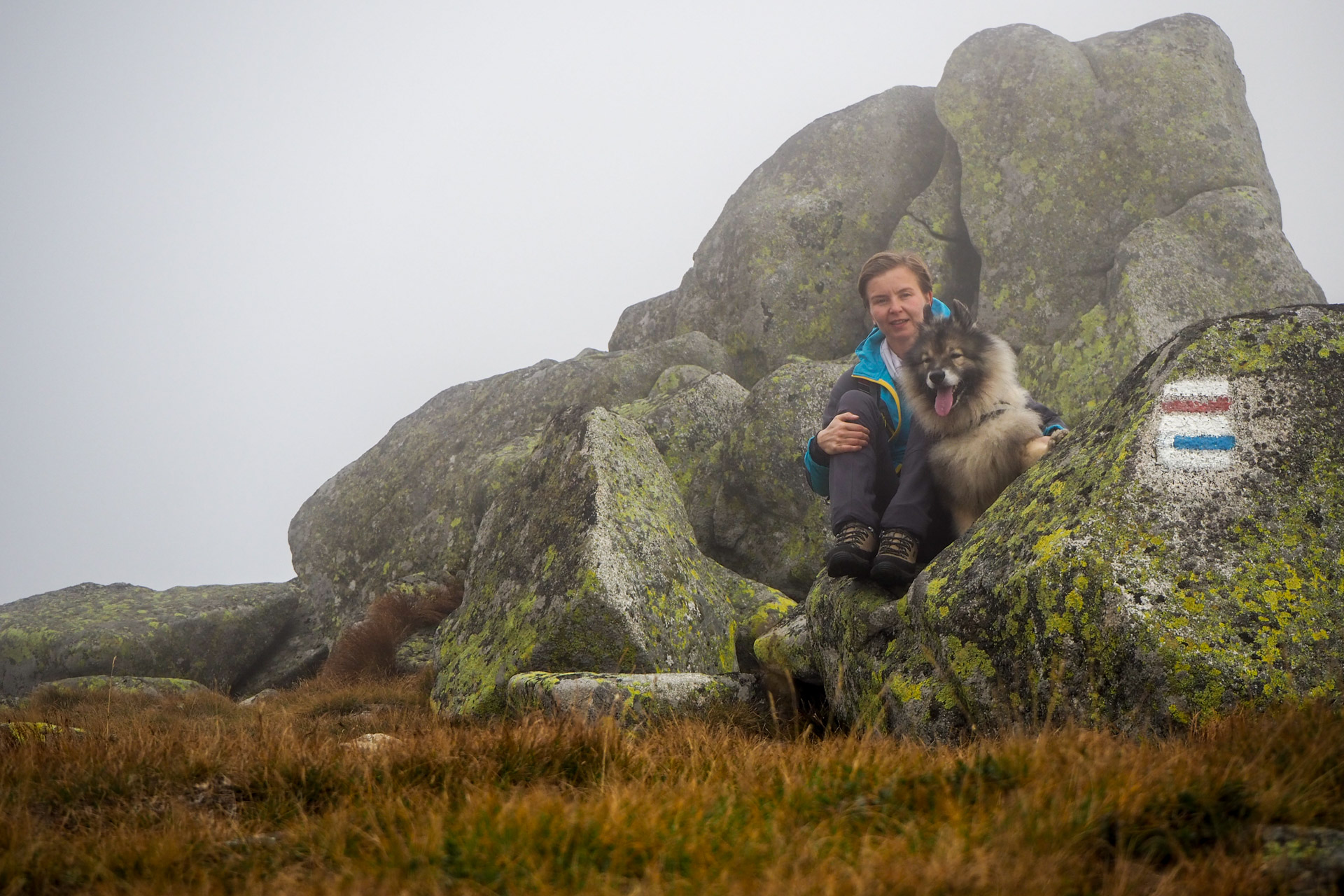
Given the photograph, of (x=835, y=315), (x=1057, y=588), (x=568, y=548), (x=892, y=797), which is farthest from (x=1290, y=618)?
(x=835, y=315)

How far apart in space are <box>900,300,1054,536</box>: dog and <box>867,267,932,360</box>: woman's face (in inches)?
26.4

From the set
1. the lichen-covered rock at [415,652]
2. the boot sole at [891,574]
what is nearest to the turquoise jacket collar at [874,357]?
the boot sole at [891,574]

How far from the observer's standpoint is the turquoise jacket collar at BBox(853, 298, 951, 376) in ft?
A: 24.0

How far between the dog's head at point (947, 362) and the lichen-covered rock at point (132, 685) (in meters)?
12.6

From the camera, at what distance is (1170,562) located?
14.1 feet

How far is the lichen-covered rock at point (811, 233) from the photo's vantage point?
1850cm

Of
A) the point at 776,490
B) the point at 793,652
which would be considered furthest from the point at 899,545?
the point at 776,490

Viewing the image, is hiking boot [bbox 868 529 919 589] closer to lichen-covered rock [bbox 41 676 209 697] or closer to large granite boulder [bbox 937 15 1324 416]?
large granite boulder [bbox 937 15 1324 416]

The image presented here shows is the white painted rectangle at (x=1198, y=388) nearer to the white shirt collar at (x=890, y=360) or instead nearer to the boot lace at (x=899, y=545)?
the boot lace at (x=899, y=545)

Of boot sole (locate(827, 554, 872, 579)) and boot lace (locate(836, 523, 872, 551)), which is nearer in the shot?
boot sole (locate(827, 554, 872, 579))

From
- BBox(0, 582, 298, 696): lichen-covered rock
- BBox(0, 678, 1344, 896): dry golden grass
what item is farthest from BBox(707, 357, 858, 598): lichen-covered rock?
BBox(0, 582, 298, 696): lichen-covered rock

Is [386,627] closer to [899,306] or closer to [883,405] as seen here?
[883,405]

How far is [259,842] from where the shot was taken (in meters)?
3.04

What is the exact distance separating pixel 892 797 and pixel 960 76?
19220 millimetres
